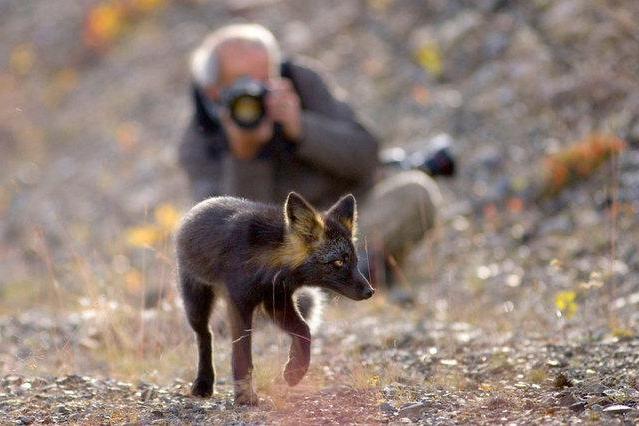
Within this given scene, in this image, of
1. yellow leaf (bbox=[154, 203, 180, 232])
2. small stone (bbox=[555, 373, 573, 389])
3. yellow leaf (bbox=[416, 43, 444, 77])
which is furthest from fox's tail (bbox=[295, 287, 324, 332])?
yellow leaf (bbox=[416, 43, 444, 77])

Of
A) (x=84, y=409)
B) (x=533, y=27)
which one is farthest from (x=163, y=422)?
(x=533, y=27)

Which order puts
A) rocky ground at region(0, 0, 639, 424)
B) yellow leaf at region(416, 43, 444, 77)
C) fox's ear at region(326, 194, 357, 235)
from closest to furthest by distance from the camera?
rocky ground at region(0, 0, 639, 424), fox's ear at region(326, 194, 357, 235), yellow leaf at region(416, 43, 444, 77)

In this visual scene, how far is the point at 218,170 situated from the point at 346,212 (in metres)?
3.96

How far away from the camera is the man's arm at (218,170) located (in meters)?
8.76

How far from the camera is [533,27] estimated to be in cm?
1288

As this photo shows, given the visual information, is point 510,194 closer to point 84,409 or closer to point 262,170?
point 262,170

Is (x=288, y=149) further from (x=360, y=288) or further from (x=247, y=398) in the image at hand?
(x=247, y=398)

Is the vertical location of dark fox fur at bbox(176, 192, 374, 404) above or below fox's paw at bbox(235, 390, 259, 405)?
above

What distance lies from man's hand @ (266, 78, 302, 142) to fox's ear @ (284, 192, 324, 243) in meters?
3.44

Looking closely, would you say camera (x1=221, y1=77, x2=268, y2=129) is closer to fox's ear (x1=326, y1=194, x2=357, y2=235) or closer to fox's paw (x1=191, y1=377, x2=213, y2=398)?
fox's ear (x1=326, y1=194, x2=357, y2=235)

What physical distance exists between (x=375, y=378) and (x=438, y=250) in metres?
5.12

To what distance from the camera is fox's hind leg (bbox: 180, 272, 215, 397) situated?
5516 millimetres

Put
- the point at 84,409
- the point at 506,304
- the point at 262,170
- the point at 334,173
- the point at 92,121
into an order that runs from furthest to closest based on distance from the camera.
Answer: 1. the point at 92,121
2. the point at 334,173
3. the point at 262,170
4. the point at 506,304
5. the point at 84,409

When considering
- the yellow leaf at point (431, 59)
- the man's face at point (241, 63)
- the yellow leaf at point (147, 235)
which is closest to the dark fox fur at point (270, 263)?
Answer: the man's face at point (241, 63)
